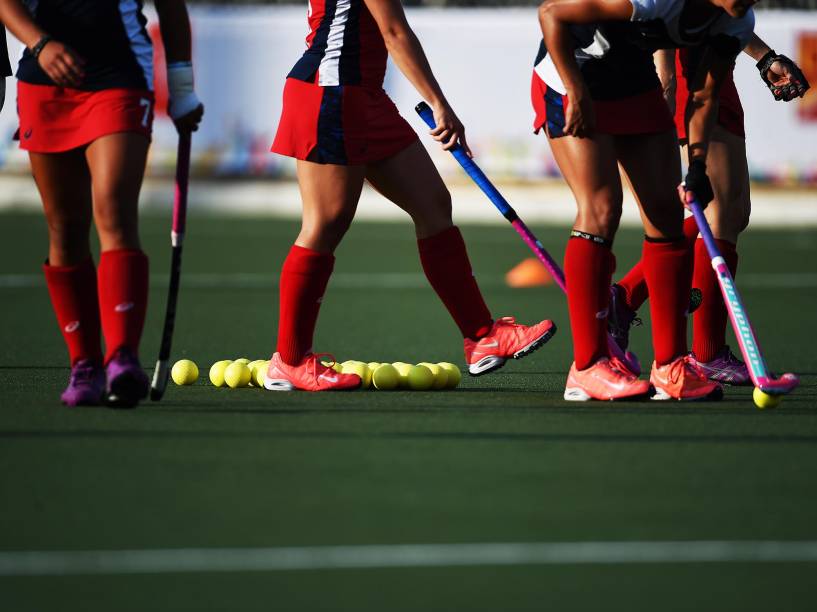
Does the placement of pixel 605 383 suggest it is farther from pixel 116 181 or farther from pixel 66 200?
pixel 66 200

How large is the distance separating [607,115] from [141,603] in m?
3.06

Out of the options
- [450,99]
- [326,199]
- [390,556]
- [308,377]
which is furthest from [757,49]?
[450,99]

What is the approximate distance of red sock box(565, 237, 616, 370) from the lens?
607 centimetres

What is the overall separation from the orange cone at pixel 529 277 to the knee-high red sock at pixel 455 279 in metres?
5.02

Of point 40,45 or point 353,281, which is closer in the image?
point 40,45

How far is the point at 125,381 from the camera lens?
5.60 m

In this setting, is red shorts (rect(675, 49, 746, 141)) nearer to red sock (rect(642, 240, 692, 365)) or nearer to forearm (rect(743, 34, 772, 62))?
forearm (rect(743, 34, 772, 62))

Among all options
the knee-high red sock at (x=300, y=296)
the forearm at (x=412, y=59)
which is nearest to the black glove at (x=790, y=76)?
the forearm at (x=412, y=59)

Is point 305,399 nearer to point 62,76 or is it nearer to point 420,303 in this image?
point 62,76

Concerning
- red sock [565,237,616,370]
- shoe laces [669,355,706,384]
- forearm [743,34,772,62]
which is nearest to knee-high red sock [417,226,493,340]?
red sock [565,237,616,370]

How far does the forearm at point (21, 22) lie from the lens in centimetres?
549

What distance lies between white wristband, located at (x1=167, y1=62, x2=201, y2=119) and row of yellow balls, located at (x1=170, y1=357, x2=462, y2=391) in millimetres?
1168

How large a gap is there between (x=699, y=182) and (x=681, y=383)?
0.71 meters

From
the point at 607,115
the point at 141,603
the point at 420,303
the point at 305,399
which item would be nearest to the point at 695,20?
the point at 607,115
